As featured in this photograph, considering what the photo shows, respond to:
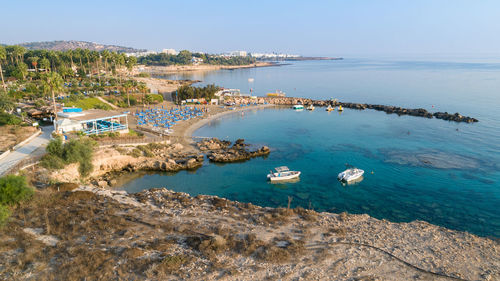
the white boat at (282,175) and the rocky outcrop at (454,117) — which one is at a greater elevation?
the rocky outcrop at (454,117)

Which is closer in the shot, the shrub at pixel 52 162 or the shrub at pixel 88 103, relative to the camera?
the shrub at pixel 52 162

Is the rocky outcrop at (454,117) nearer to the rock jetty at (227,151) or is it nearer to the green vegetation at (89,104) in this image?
the rock jetty at (227,151)

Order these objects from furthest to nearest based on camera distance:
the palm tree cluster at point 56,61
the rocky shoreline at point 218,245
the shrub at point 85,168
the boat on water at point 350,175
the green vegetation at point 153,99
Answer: the palm tree cluster at point 56,61, the green vegetation at point 153,99, the boat on water at point 350,175, the shrub at point 85,168, the rocky shoreline at point 218,245

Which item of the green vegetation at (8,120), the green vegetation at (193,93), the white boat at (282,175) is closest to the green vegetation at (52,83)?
the green vegetation at (8,120)

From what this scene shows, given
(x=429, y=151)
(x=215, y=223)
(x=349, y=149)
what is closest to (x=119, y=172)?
(x=215, y=223)

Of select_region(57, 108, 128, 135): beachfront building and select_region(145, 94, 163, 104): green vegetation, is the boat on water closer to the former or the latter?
select_region(57, 108, 128, 135): beachfront building

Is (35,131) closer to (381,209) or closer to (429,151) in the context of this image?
(381,209)
